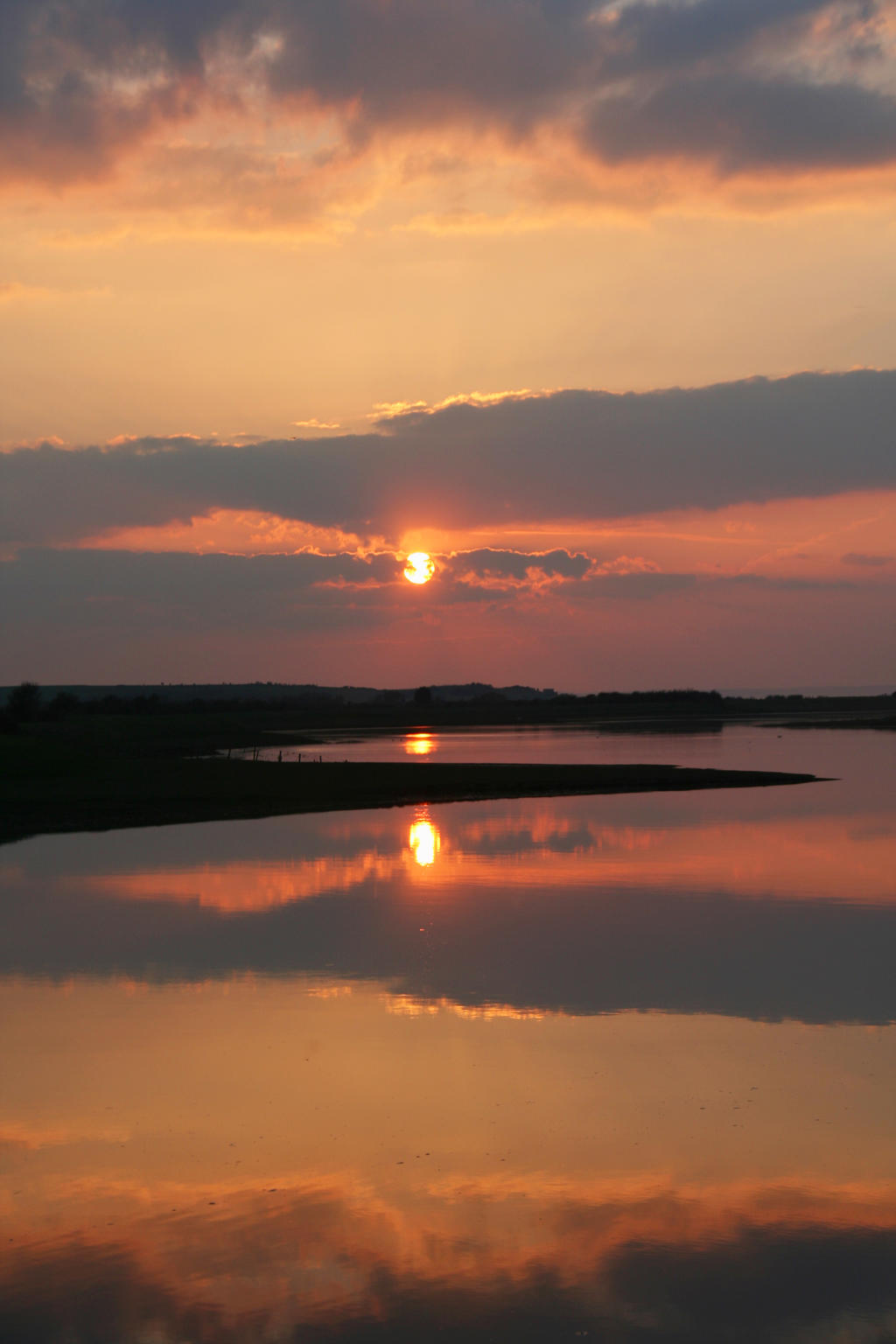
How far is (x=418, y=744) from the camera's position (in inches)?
4215

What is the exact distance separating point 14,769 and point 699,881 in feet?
113

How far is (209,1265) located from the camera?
914cm

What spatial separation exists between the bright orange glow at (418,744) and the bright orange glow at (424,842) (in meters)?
47.1

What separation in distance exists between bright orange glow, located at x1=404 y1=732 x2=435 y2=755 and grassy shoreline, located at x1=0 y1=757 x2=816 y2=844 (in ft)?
80.9

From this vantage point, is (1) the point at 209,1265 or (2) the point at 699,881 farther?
(2) the point at 699,881

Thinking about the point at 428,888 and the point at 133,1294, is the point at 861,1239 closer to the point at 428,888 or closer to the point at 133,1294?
the point at 133,1294

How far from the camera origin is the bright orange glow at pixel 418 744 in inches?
3540

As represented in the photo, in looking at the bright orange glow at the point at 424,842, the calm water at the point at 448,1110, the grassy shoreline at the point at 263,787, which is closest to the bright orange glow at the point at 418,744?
the grassy shoreline at the point at 263,787

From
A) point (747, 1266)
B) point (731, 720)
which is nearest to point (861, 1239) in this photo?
point (747, 1266)

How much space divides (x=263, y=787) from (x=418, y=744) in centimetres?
5676

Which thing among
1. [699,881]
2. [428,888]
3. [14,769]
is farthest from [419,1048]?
[14,769]

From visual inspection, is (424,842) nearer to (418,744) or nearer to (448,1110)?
(448,1110)

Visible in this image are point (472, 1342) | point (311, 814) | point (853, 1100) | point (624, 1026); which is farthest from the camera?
point (311, 814)

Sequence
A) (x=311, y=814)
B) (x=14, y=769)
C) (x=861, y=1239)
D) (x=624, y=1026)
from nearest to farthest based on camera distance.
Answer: (x=861, y=1239) < (x=624, y=1026) < (x=311, y=814) < (x=14, y=769)
